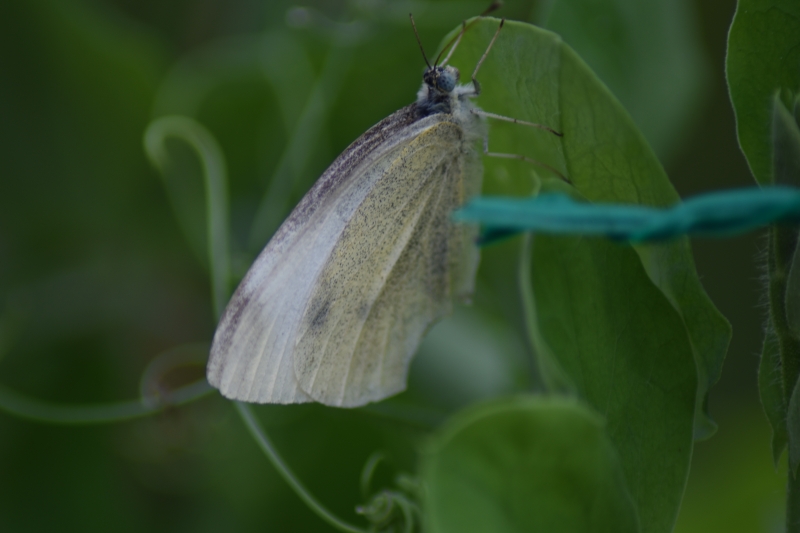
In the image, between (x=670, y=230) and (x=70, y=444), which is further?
(x=70, y=444)

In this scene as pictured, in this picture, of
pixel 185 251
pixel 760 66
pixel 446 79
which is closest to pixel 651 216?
pixel 760 66

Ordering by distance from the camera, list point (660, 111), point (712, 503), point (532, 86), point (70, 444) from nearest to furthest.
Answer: point (532, 86)
point (660, 111)
point (70, 444)
point (712, 503)

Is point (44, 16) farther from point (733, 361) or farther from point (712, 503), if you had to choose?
point (733, 361)

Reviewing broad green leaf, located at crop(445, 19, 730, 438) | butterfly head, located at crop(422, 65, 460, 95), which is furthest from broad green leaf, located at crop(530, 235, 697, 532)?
butterfly head, located at crop(422, 65, 460, 95)

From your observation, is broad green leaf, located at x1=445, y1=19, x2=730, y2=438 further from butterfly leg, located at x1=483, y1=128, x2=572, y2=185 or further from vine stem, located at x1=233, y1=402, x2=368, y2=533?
vine stem, located at x1=233, y1=402, x2=368, y2=533

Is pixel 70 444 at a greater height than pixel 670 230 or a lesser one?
lesser

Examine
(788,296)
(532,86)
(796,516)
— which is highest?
(532,86)

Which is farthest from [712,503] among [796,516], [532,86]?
[532,86]
